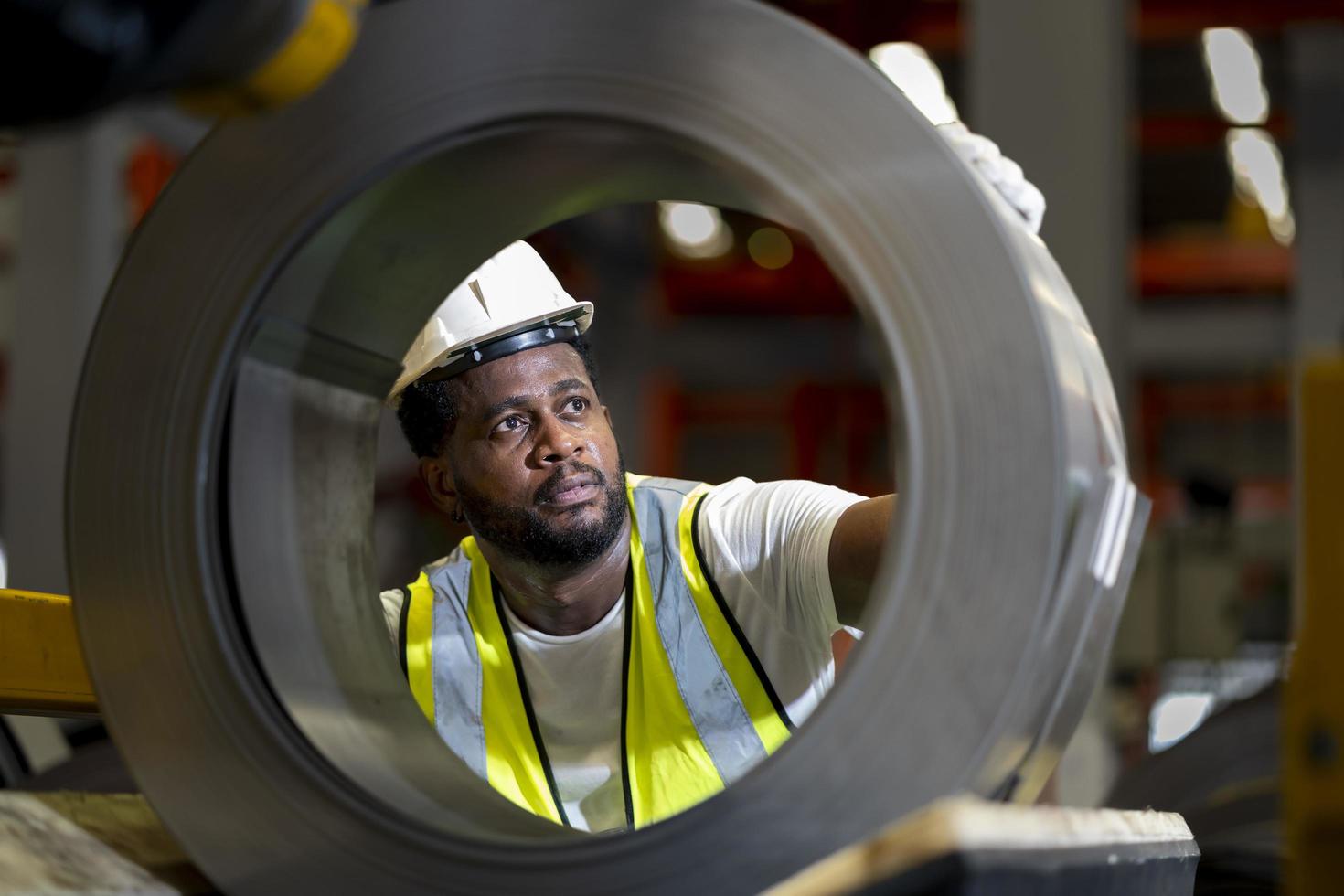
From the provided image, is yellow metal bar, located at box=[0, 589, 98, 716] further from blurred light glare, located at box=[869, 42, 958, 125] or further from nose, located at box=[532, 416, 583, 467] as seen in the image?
blurred light glare, located at box=[869, 42, 958, 125]

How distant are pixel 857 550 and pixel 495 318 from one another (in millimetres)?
565

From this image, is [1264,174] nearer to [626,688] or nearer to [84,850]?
[626,688]

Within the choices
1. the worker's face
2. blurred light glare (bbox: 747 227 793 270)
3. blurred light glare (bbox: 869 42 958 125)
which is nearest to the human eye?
the worker's face

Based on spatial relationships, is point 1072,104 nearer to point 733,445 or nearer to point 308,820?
point 308,820

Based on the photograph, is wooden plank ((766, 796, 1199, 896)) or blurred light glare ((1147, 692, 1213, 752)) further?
blurred light glare ((1147, 692, 1213, 752))

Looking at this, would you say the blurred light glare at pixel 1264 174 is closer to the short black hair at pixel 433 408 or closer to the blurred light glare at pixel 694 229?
the blurred light glare at pixel 694 229

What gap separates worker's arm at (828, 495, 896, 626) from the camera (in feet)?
5.66

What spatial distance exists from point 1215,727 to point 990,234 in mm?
1416

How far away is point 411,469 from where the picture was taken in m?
11.6

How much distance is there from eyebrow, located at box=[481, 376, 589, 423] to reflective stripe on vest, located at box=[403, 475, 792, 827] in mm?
197

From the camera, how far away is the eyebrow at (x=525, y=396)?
196 cm

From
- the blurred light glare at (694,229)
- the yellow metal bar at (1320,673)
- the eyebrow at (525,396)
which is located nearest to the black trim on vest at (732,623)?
the eyebrow at (525,396)

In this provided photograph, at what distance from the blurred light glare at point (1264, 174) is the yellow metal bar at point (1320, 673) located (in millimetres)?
10567

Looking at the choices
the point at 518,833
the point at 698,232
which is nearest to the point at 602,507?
the point at 518,833
